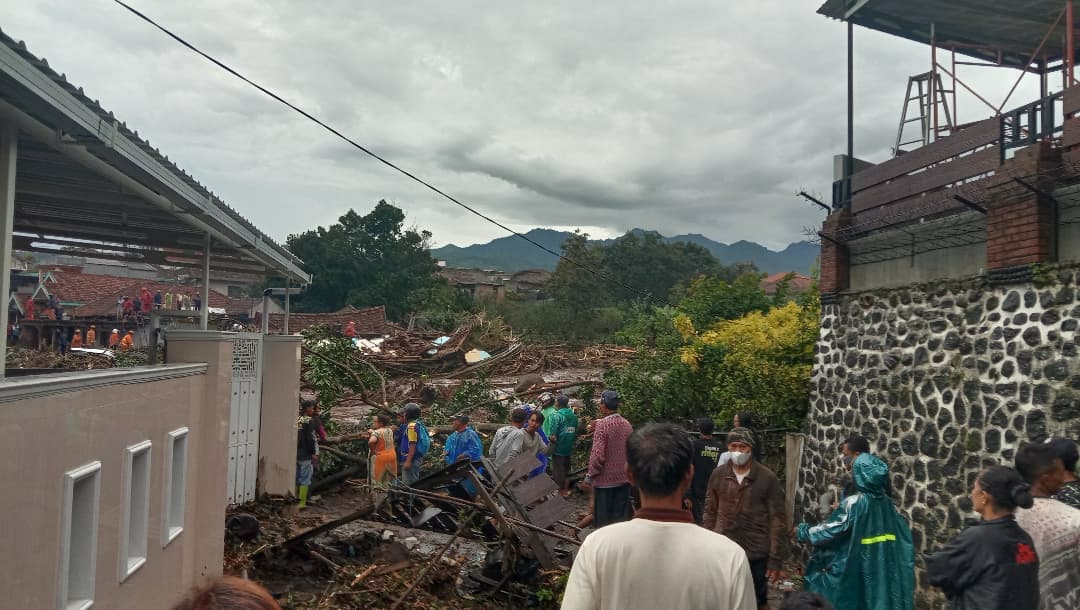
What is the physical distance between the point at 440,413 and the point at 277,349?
5.03m

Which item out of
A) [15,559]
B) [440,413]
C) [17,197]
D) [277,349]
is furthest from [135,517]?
[440,413]

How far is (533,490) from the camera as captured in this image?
25.7ft

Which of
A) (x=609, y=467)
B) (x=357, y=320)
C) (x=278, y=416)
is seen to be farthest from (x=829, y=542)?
(x=357, y=320)

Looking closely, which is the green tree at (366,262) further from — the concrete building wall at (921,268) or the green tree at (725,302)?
the concrete building wall at (921,268)

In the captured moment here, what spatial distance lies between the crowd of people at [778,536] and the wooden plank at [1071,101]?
3.69 metres

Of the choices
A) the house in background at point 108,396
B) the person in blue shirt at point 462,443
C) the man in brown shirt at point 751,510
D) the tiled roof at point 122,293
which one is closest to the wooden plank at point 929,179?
the man in brown shirt at point 751,510

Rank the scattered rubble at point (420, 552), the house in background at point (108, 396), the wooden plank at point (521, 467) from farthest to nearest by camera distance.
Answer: the wooden plank at point (521, 467) → the scattered rubble at point (420, 552) → the house in background at point (108, 396)

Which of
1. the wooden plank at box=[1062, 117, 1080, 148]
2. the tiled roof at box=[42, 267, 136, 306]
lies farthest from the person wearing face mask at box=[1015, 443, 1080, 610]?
the tiled roof at box=[42, 267, 136, 306]

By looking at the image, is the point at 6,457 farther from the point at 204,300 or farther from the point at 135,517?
the point at 204,300

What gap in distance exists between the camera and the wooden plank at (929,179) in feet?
25.1

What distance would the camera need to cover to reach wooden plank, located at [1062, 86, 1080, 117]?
6.68 metres

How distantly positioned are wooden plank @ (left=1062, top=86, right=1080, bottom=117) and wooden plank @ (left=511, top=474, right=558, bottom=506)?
5.75m

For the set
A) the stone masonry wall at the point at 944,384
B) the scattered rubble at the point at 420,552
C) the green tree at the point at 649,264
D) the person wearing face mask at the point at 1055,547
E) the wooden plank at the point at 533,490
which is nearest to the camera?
the person wearing face mask at the point at 1055,547

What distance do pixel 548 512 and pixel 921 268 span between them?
485cm
